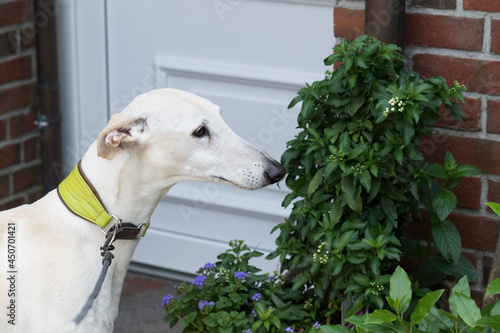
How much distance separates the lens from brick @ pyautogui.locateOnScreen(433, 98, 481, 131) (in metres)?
2.49

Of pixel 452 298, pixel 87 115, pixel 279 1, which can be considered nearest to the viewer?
pixel 452 298

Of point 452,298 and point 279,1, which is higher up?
point 279,1

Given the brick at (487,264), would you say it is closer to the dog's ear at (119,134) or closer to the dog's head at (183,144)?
the dog's head at (183,144)

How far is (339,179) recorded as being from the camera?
230 centimetres

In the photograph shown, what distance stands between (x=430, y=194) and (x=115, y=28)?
1785 mm

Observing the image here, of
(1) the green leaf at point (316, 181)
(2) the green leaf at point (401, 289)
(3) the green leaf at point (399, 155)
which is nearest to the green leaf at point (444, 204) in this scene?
(3) the green leaf at point (399, 155)

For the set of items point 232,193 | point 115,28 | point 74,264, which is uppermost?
point 115,28

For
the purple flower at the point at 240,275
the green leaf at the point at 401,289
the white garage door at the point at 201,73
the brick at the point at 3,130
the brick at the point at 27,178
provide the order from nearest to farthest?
the green leaf at the point at 401,289
the purple flower at the point at 240,275
the white garage door at the point at 201,73
the brick at the point at 3,130
the brick at the point at 27,178

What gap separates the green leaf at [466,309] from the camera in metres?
1.76

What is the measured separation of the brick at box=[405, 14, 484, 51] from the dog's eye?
85 cm

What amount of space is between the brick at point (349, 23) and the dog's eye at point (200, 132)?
2.52 ft

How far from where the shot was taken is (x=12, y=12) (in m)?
3.46

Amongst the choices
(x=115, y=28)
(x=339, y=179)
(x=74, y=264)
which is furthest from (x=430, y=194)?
(x=115, y=28)

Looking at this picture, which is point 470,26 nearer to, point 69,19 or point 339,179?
point 339,179
